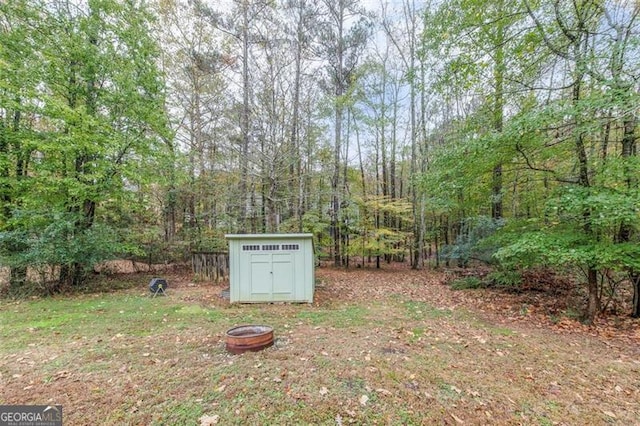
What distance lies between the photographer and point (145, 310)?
20.4ft

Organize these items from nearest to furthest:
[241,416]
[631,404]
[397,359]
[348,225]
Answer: [241,416] → [631,404] → [397,359] → [348,225]

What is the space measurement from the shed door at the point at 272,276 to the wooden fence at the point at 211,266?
2.95 meters

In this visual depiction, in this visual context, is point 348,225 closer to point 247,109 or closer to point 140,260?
point 247,109

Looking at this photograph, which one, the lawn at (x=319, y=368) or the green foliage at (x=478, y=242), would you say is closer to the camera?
the lawn at (x=319, y=368)

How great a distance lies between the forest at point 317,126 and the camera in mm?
5266

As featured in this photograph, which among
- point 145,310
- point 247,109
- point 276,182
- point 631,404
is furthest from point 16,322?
point 631,404

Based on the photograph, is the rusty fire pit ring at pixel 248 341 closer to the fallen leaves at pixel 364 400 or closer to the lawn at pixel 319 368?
the lawn at pixel 319 368

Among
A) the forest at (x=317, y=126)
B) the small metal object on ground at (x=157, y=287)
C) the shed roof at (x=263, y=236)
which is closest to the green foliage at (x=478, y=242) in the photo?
the forest at (x=317, y=126)

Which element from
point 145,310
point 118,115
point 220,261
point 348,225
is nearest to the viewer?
point 145,310

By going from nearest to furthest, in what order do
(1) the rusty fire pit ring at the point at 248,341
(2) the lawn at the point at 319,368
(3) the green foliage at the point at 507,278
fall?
(2) the lawn at the point at 319,368 → (1) the rusty fire pit ring at the point at 248,341 → (3) the green foliage at the point at 507,278

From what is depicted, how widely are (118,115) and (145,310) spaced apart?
583 cm

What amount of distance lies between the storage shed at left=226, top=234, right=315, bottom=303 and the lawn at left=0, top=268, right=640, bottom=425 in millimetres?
716

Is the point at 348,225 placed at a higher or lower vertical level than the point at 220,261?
higher

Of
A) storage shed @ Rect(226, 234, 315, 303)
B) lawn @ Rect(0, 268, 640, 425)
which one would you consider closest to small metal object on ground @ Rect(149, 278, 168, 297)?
lawn @ Rect(0, 268, 640, 425)
